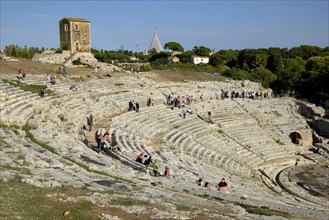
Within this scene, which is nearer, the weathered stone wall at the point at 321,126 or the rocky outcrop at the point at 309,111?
the weathered stone wall at the point at 321,126

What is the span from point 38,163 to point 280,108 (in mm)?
30180

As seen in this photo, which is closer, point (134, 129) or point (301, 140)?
point (134, 129)

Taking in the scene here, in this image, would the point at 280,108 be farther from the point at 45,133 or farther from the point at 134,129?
the point at 45,133

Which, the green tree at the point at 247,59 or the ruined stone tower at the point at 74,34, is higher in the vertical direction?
the ruined stone tower at the point at 74,34

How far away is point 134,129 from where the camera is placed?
23688 millimetres

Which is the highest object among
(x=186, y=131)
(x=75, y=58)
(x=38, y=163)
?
(x=75, y=58)

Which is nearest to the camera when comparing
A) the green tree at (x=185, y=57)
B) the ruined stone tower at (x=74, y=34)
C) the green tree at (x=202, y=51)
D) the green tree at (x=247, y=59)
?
the ruined stone tower at (x=74, y=34)

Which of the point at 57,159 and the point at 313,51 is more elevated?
the point at 313,51

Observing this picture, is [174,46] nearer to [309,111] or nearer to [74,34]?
[74,34]

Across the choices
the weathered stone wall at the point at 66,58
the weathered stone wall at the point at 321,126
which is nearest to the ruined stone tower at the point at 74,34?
the weathered stone wall at the point at 66,58

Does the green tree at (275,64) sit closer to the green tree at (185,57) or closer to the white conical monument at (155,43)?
the green tree at (185,57)

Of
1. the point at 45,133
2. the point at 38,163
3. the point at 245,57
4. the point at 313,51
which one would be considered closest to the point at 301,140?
the point at 45,133

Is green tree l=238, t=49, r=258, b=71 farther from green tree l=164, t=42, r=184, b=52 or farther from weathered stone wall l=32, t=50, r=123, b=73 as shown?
green tree l=164, t=42, r=184, b=52

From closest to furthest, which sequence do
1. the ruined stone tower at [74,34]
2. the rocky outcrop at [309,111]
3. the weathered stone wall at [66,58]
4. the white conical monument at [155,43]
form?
the rocky outcrop at [309,111]
the weathered stone wall at [66,58]
the ruined stone tower at [74,34]
the white conical monument at [155,43]
